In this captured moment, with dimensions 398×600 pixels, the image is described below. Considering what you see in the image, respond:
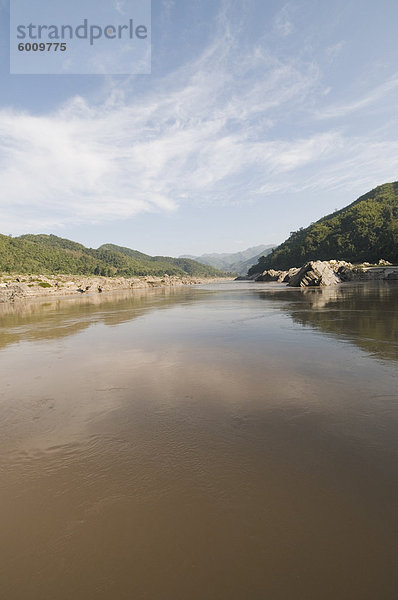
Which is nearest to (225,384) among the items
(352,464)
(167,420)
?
(167,420)

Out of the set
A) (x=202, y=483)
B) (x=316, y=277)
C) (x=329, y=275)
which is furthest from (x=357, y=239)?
(x=202, y=483)

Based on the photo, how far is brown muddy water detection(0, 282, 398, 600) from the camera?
8.86 feet

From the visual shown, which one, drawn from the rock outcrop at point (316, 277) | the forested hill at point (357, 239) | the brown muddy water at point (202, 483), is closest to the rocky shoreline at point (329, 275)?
the rock outcrop at point (316, 277)

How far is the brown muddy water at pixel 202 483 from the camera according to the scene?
2701 millimetres

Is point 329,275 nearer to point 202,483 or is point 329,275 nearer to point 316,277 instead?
point 316,277

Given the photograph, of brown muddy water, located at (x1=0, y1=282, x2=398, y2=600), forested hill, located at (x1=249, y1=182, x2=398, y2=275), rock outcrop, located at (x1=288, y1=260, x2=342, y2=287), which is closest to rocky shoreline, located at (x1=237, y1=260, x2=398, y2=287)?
rock outcrop, located at (x1=288, y1=260, x2=342, y2=287)

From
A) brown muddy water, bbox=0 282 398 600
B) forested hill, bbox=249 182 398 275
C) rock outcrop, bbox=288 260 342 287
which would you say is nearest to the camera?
brown muddy water, bbox=0 282 398 600

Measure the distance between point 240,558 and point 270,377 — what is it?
543 centimetres

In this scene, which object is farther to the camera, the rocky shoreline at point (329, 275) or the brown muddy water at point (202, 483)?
the rocky shoreline at point (329, 275)

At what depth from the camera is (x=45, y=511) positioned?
11.8ft

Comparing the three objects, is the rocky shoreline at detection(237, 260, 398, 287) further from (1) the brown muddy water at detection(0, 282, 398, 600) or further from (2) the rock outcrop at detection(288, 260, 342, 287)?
(1) the brown muddy water at detection(0, 282, 398, 600)

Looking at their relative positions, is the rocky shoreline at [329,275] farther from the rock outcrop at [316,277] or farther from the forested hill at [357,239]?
the forested hill at [357,239]

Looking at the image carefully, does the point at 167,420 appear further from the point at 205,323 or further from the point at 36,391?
the point at 205,323

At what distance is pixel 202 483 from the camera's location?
3932 mm
